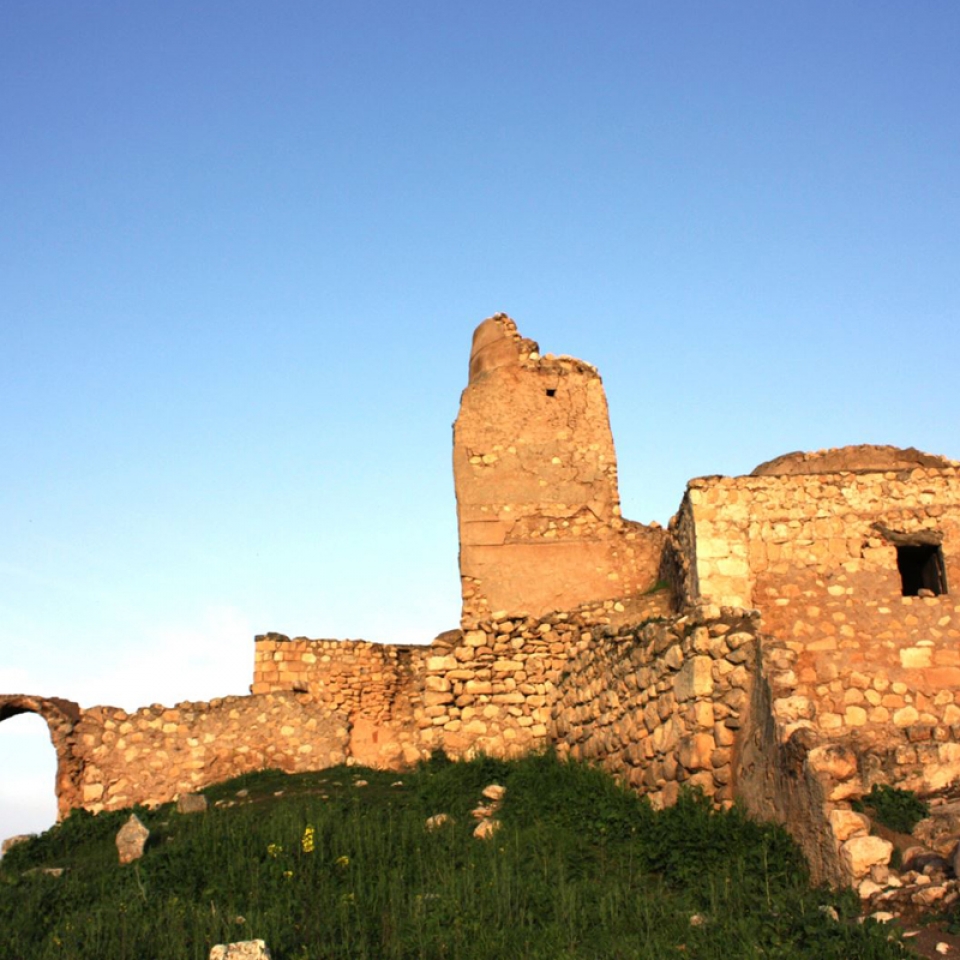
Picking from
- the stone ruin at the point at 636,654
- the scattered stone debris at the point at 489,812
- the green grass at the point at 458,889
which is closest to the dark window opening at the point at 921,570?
the stone ruin at the point at 636,654

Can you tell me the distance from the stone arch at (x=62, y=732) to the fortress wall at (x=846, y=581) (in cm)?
846

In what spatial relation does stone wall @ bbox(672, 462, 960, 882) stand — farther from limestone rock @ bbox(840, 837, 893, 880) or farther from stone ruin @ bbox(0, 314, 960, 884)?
limestone rock @ bbox(840, 837, 893, 880)

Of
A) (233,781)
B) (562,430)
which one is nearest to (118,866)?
(233,781)

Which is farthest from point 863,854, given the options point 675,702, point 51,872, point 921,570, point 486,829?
point 921,570

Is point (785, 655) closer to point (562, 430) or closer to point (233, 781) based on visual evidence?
point (233, 781)

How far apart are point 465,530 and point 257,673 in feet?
12.6

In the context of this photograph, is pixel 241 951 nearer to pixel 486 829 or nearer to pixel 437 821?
pixel 486 829

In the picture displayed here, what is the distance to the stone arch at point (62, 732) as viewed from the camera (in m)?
13.8

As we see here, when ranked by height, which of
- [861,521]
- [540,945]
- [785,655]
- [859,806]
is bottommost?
[540,945]

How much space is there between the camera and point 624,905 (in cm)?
603

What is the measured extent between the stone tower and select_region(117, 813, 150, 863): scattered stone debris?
8.32 m

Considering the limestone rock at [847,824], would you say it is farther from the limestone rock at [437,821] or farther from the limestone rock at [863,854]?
the limestone rock at [437,821]

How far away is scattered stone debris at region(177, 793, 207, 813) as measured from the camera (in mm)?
9914

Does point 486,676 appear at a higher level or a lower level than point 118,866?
higher
